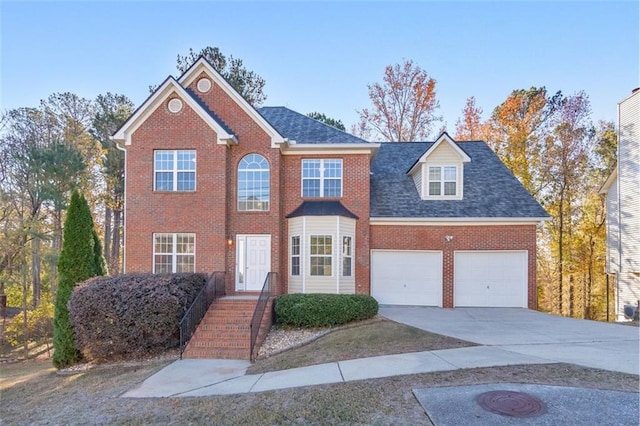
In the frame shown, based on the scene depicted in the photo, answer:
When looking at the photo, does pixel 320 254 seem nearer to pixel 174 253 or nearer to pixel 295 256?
pixel 295 256

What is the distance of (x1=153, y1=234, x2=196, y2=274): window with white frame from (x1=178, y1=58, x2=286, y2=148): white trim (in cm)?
468

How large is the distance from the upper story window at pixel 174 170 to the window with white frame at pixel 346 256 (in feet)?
19.4

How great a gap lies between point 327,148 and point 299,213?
8.96 ft

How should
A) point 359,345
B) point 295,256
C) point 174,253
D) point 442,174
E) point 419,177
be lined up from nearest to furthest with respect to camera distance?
point 359,345 < point 174,253 < point 295,256 < point 442,174 < point 419,177

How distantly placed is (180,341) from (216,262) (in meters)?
3.88

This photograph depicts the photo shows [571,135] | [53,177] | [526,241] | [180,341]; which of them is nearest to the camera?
[180,341]

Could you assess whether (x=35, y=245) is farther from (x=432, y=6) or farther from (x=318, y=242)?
(x=432, y=6)

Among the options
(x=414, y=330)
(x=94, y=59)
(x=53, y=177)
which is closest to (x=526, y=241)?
(x=414, y=330)

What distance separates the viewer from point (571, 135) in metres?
24.1

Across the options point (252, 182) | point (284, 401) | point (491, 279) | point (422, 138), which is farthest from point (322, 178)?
point (422, 138)

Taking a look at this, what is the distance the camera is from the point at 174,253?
1376cm

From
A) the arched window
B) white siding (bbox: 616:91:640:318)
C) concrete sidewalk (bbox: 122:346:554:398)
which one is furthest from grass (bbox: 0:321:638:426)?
white siding (bbox: 616:91:640:318)

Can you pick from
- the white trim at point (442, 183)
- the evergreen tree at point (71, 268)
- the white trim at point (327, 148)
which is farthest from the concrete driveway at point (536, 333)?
the evergreen tree at point (71, 268)

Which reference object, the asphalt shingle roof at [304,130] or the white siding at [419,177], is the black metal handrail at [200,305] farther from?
the white siding at [419,177]
